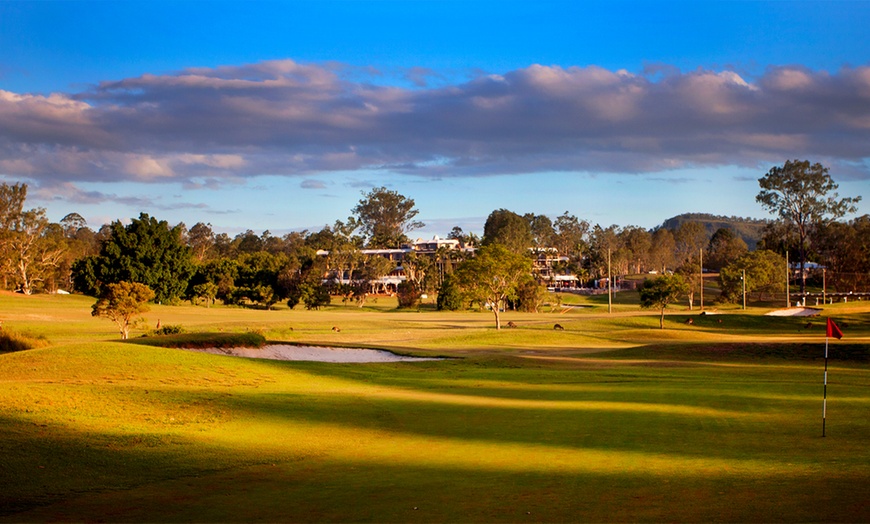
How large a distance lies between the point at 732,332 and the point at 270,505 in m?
73.0

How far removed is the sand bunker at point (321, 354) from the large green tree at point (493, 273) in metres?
23.5

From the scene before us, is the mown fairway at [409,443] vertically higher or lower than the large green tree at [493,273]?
lower

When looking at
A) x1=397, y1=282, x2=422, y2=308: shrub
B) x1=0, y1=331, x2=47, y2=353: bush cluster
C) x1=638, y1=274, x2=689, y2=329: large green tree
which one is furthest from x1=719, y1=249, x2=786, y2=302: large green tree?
x1=0, y1=331, x2=47, y2=353: bush cluster

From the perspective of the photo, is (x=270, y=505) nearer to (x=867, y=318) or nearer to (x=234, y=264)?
(x=867, y=318)

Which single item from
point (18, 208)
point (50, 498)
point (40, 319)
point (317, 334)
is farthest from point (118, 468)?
point (18, 208)

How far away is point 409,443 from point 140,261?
3598 inches

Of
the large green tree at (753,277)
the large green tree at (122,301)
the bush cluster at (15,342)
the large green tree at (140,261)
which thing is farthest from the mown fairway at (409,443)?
the large green tree at (753,277)

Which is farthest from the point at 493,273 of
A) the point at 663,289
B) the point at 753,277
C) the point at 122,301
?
the point at 753,277

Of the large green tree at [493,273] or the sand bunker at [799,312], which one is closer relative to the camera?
the large green tree at [493,273]

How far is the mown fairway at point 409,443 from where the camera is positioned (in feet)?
38.3

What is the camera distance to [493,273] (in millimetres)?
70938

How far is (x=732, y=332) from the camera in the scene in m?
77.6

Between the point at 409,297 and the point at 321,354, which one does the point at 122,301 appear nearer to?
the point at 321,354

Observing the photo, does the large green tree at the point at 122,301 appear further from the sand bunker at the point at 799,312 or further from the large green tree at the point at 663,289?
the sand bunker at the point at 799,312
